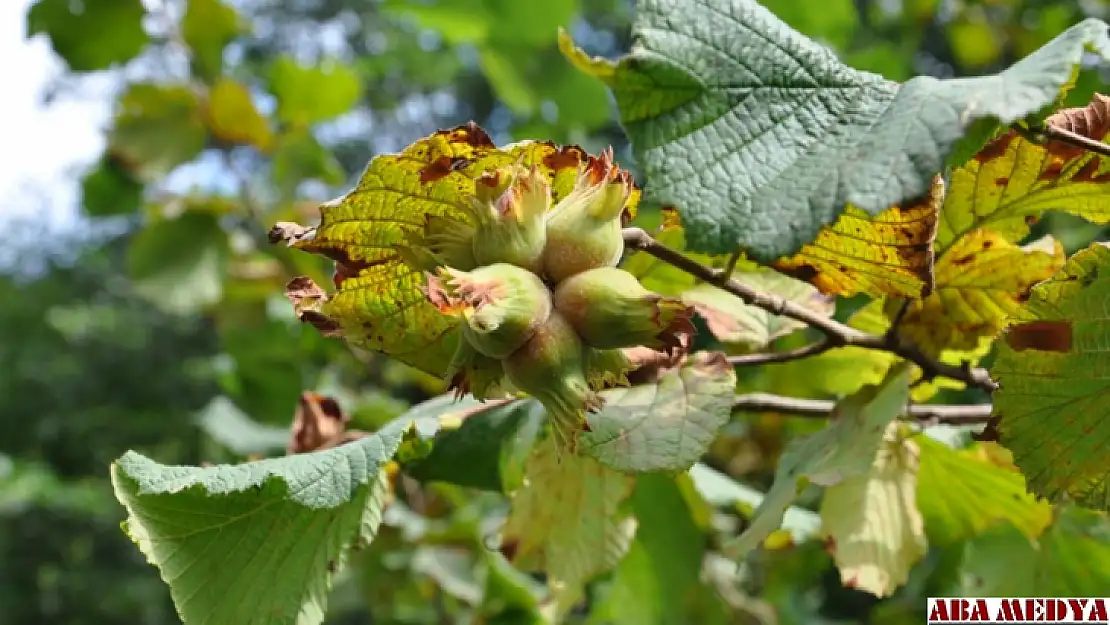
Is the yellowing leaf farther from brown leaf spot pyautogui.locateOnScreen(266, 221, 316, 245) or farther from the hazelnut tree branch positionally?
brown leaf spot pyautogui.locateOnScreen(266, 221, 316, 245)

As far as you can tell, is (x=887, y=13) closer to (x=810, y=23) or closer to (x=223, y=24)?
(x=810, y=23)

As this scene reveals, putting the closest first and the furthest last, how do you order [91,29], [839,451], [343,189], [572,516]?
[839,451] → [572,516] → [91,29] → [343,189]

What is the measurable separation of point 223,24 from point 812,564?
2.12 m

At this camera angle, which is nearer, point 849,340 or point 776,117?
point 776,117

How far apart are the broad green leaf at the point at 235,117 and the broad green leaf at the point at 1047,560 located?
209cm

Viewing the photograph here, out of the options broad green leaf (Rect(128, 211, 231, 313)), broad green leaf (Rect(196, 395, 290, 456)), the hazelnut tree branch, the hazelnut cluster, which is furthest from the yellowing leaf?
broad green leaf (Rect(128, 211, 231, 313))

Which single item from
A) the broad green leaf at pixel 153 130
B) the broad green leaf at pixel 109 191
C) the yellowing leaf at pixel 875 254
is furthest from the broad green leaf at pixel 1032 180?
the broad green leaf at pixel 109 191

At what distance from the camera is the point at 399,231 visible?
80cm

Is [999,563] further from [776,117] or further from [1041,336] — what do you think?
[776,117]

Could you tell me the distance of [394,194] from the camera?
0.77m

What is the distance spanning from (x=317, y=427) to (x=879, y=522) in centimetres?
69

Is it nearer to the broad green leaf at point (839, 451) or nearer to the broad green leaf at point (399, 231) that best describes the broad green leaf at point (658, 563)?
the broad green leaf at point (839, 451)

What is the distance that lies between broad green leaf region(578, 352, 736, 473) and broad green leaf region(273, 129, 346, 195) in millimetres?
1926

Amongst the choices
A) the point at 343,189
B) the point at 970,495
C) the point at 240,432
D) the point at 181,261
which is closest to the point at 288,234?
the point at 970,495
